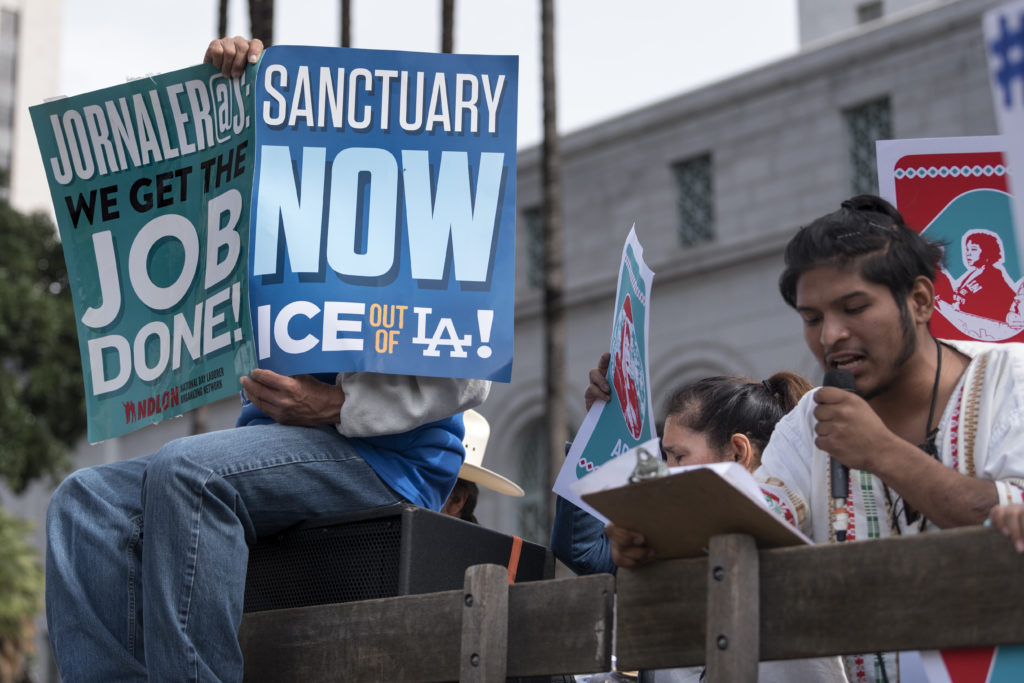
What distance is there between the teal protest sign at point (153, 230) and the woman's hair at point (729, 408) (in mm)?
1298

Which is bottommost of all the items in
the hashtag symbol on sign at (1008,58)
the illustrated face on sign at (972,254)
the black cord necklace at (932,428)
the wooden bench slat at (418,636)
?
the wooden bench slat at (418,636)

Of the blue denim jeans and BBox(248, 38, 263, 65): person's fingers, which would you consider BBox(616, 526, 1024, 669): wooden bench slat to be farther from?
BBox(248, 38, 263, 65): person's fingers

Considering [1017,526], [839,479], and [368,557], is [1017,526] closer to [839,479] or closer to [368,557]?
[839,479]

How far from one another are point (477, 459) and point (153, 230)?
183 cm

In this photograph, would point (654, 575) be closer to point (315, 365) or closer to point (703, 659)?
point (703, 659)

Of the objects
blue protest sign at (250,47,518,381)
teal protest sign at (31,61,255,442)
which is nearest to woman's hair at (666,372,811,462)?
blue protest sign at (250,47,518,381)

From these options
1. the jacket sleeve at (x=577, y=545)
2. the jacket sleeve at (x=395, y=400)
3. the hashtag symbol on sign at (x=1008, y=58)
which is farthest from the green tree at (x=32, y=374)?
the hashtag symbol on sign at (x=1008, y=58)

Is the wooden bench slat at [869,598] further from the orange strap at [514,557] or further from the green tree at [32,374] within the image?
the green tree at [32,374]

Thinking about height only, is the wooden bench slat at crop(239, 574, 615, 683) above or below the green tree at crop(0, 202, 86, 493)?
below

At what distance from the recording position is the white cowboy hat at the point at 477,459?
532 cm

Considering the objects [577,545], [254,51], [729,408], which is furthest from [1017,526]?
[254,51]

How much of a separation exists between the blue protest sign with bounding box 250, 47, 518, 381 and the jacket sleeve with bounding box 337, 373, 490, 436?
2.9 inches

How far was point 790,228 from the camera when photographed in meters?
20.2

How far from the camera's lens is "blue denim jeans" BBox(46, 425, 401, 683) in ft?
10.8
